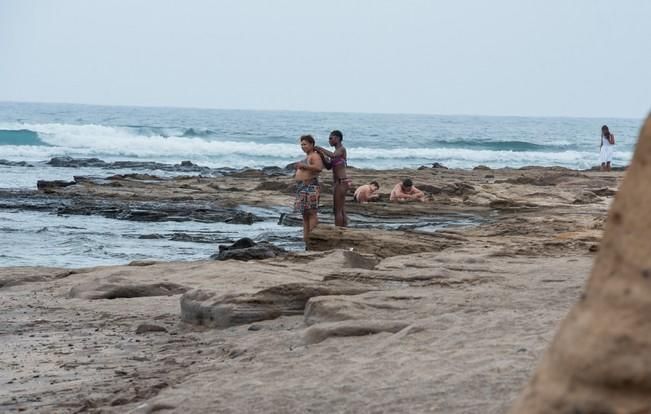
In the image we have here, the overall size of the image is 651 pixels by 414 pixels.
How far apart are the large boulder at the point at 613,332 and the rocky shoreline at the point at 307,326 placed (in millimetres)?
2339

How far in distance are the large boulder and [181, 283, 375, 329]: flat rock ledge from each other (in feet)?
18.5

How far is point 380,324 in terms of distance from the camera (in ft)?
22.1

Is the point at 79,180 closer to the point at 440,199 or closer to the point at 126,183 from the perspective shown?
the point at 126,183

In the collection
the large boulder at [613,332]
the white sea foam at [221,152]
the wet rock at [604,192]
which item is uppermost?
the large boulder at [613,332]

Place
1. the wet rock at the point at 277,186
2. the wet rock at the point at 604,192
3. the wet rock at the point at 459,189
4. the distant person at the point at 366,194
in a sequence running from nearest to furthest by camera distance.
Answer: the distant person at the point at 366,194
the wet rock at the point at 604,192
the wet rock at the point at 459,189
the wet rock at the point at 277,186

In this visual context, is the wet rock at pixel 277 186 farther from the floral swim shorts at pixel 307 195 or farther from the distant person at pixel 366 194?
the floral swim shorts at pixel 307 195

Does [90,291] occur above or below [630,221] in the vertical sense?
below

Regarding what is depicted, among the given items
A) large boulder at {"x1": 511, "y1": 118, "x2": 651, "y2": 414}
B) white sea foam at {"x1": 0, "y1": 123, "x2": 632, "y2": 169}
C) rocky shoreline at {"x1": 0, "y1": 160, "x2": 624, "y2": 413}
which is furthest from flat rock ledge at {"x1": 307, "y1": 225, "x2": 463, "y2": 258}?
white sea foam at {"x1": 0, "y1": 123, "x2": 632, "y2": 169}

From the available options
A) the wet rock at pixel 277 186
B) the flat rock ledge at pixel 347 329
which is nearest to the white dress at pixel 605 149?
the wet rock at pixel 277 186

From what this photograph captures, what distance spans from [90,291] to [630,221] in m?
8.18

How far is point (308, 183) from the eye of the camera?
13.7 m

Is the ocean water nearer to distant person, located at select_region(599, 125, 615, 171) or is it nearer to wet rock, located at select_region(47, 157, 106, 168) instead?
wet rock, located at select_region(47, 157, 106, 168)

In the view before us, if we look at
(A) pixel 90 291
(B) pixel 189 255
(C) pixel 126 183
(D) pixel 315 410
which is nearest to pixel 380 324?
(D) pixel 315 410

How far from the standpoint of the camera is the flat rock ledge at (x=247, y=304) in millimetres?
7992
